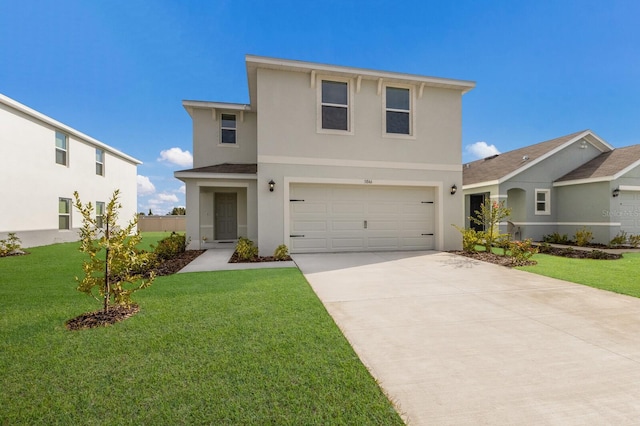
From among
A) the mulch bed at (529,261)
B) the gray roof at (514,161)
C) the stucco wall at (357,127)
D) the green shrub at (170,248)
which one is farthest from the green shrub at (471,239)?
A: the green shrub at (170,248)

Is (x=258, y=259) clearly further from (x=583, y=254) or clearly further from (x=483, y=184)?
(x=483, y=184)

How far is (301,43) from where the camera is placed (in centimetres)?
1188

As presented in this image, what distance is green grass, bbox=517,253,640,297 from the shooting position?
16.9 ft

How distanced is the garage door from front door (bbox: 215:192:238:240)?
15.1 ft

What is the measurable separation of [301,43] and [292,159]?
6.65 m

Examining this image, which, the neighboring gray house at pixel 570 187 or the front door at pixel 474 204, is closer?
the neighboring gray house at pixel 570 187

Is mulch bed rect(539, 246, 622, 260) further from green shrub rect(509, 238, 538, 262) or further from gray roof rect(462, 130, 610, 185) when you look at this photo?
gray roof rect(462, 130, 610, 185)

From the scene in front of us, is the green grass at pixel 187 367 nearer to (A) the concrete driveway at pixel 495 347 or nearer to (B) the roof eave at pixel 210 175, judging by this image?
(A) the concrete driveway at pixel 495 347

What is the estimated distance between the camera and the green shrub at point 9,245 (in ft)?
31.5

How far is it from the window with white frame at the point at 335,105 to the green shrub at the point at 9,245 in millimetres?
12096

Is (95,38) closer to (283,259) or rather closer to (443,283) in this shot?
(283,259)

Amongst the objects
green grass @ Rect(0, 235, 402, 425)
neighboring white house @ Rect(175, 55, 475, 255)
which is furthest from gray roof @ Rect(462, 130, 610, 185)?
green grass @ Rect(0, 235, 402, 425)

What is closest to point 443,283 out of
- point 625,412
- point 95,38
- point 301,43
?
point 625,412

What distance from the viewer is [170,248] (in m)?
8.89
